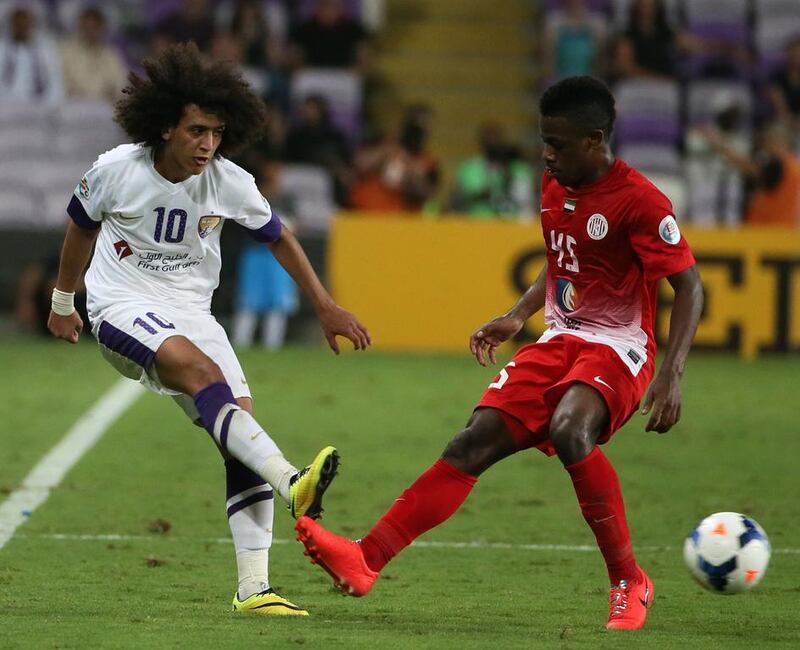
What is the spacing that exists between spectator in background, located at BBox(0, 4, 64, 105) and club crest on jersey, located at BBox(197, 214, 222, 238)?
12.5m

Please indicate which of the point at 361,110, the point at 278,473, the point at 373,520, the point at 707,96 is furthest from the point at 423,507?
the point at 707,96

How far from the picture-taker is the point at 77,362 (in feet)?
47.1

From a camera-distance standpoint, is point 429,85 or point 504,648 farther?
point 429,85

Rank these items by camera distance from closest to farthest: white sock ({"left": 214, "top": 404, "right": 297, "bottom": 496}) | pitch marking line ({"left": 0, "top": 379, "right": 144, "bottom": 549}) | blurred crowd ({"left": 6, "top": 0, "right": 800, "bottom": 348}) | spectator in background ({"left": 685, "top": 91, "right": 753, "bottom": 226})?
white sock ({"left": 214, "top": 404, "right": 297, "bottom": 496}) → pitch marking line ({"left": 0, "top": 379, "right": 144, "bottom": 549}) → blurred crowd ({"left": 6, "top": 0, "right": 800, "bottom": 348}) → spectator in background ({"left": 685, "top": 91, "right": 753, "bottom": 226})

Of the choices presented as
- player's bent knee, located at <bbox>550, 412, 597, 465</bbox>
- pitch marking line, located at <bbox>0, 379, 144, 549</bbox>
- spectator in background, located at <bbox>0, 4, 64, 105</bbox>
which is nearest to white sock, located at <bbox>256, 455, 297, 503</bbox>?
player's bent knee, located at <bbox>550, 412, 597, 465</bbox>

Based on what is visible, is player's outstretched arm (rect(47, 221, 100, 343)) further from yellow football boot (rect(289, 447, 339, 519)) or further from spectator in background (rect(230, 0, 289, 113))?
spectator in background (rect(230, 0, 289, 113))

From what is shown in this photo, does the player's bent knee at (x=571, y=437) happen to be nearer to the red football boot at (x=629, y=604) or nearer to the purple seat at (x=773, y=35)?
the red football boot at (x=629, y=604)

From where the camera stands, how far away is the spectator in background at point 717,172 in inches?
686

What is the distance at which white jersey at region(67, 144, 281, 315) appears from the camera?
5.65 metres

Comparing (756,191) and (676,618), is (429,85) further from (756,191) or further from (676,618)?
(676,618)

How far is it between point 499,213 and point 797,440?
21.9ft

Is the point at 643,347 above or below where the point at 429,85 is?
above

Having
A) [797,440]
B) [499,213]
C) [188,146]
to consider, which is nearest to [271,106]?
[499,213]

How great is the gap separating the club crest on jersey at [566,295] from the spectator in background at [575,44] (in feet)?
44.7
